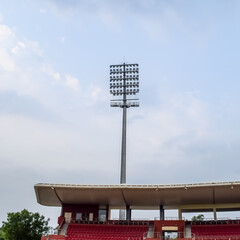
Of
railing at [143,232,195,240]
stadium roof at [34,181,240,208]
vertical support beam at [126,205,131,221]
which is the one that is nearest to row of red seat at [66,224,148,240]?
railing at [143,232,195,240]

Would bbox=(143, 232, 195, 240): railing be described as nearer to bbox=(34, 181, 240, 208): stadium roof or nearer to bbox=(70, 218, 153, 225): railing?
bbox=(70, 218, 153, 225): railing

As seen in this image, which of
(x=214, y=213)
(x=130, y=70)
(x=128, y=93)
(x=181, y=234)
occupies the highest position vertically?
(x=130, y=70)

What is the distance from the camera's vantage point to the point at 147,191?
30.8 meters

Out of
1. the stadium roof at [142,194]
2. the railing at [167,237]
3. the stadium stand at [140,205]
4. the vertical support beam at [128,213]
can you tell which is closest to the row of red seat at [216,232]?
the stadium stand at [140,205]

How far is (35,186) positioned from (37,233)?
31.3ft

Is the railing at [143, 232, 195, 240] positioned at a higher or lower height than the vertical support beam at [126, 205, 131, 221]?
lower

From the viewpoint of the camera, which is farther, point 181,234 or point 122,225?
point 122,225

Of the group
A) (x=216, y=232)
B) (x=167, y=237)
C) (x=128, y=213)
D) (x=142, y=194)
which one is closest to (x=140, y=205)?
(x=128, y=213)

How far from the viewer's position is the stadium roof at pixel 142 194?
29547 millimetres

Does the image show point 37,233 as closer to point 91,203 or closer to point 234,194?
point 91,203

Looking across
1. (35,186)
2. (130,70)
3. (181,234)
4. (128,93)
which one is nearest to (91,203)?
(35,186)

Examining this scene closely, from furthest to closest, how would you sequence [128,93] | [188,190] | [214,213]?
[128,93]
[214,213]
[188,190]

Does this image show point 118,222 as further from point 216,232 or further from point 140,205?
point 216,232

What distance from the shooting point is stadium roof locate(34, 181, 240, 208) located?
29547 millimetres
